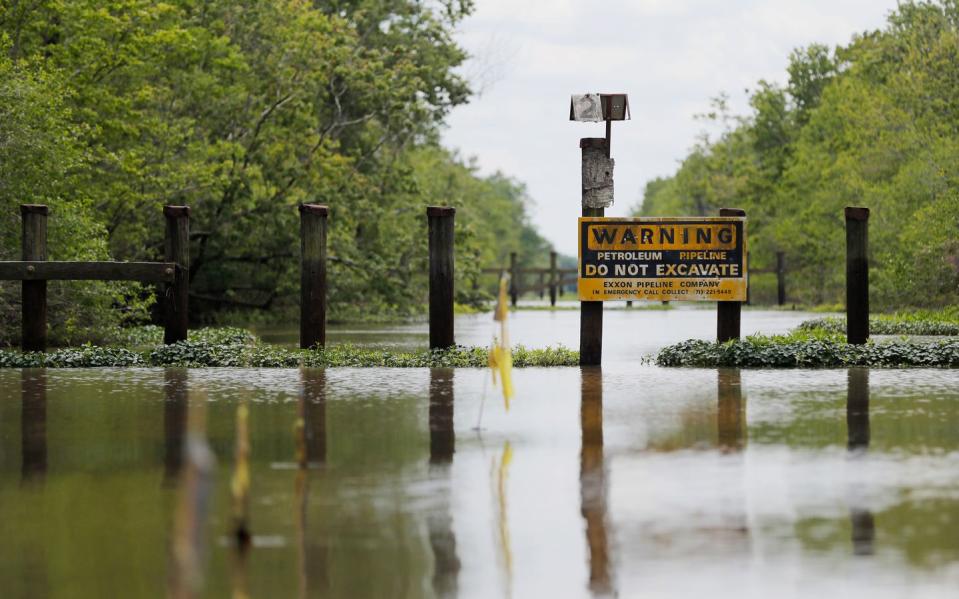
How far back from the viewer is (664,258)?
714 inches

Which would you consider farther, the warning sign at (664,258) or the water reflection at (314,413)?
the warning sign at (664,258)

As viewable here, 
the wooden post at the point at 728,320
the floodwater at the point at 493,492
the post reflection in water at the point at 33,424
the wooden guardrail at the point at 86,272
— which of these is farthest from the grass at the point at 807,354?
the post reflection in water at the point at 33,424

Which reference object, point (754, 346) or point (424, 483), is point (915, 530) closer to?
point (424, 483)

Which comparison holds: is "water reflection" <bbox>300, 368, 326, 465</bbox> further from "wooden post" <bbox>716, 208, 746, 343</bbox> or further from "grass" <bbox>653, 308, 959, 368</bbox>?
"wooden post" <bbox>716, 208, 746, 343</bbox>

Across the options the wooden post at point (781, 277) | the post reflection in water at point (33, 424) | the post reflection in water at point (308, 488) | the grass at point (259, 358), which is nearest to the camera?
the post reflection in water at point (308, 488)

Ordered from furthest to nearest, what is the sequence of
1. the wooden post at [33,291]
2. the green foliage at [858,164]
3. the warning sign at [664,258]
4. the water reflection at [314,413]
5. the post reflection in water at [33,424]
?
the green foliage at [858,164] < the wooden post at [33,291] < the warning sign at [664,258] < the water reflection at [314,413] < the post reflection in water at [33,424]

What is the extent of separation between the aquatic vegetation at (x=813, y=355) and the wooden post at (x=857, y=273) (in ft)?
1.98

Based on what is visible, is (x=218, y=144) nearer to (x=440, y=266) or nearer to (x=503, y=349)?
(x=440, y=266)

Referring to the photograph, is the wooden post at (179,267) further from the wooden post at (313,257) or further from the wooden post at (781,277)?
the wooden post at (781,277)

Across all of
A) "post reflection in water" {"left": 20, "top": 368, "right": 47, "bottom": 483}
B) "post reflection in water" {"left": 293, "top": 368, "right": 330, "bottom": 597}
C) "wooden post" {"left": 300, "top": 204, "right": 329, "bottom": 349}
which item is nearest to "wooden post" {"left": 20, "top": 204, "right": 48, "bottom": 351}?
"post reflection in water" {"left": 20, "top": 368, "right": 47, "bottom": 483}

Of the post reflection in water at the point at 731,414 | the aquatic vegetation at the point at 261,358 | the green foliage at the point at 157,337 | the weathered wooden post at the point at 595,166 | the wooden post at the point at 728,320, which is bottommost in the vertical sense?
the post reflection in water at the point at 731,414

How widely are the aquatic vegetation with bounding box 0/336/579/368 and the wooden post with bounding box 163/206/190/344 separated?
0.98ft

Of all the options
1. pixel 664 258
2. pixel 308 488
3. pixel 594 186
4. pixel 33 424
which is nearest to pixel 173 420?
pixel 33 424

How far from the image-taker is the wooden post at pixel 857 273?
61.6 feet
